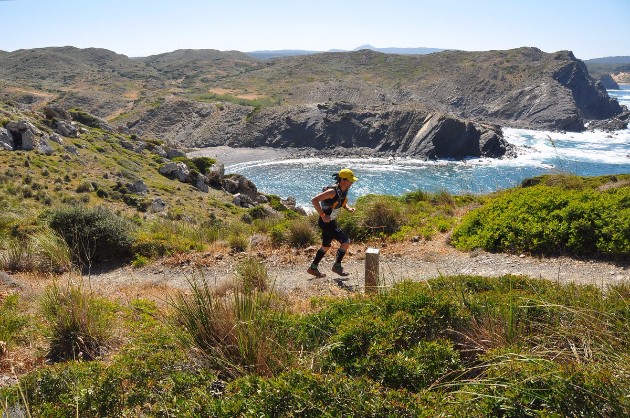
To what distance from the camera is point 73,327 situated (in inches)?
187

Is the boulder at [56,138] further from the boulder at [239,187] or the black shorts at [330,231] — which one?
the black shorts at [330,231]

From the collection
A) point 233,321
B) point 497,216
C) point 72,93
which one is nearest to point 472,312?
point 233,321

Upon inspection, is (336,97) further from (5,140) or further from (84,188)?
(84,188)

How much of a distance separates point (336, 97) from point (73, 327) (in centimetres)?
10828

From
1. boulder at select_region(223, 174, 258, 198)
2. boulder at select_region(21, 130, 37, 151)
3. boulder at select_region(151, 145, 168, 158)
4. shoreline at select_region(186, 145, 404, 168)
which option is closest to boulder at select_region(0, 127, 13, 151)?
boulder at select_region(21, 130, 37, 151)

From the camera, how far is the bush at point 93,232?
9.88 metres

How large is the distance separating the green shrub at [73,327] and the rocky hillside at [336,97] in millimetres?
63601

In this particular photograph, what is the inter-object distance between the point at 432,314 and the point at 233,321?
1810mm

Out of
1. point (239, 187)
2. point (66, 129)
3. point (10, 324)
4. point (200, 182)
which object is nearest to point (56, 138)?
point (66, 129)

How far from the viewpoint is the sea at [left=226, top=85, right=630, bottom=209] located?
55.4 metres

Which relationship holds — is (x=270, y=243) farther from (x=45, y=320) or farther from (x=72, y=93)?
(x=72, y=93)

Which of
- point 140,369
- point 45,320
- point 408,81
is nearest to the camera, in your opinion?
point 140,369

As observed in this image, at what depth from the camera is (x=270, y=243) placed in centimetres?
1088

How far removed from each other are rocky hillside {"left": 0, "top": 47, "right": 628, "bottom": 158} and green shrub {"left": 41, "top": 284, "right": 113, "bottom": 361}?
2504 inches
